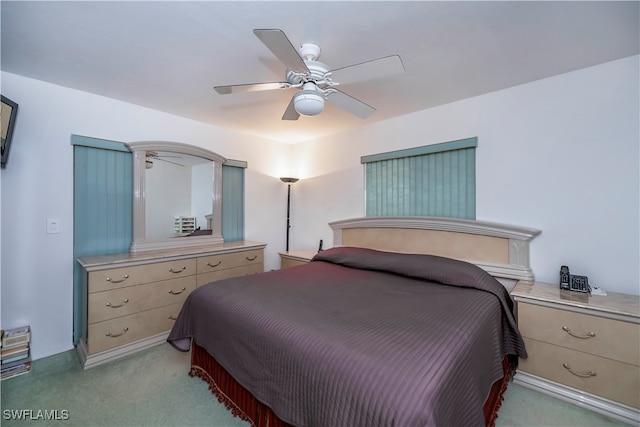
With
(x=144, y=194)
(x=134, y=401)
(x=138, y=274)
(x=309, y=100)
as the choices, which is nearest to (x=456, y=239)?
(x=309, y=100)

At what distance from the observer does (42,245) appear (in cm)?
226

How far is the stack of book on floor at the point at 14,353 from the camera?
6.49 ft

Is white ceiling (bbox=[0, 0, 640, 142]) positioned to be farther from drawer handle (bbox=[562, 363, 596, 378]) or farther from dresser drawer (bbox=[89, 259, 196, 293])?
drawer handle (bbox=[562, 363, 596, 378])

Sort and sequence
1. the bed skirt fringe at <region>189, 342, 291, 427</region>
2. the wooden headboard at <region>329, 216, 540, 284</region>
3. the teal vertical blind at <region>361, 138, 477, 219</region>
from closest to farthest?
the bed skirt fringe at <region>189, 342, 291, 427</region> < the wooden headboard at <region>329, 216, 540, 284</region> < the teal vertical blind at <region>361, 138, 477, 219</region>

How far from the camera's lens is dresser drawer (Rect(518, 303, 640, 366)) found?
1.58 m

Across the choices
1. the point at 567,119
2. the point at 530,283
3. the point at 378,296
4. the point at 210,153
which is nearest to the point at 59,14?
the point at 210,153

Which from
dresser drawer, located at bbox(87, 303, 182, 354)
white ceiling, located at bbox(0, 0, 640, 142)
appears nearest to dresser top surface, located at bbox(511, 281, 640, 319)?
white ceiling, located at bbox(0, 0, 640, 142)

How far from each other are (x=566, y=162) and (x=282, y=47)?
234 cm

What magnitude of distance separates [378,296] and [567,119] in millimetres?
2090

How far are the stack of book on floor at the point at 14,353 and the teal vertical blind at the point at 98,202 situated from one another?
335 mm

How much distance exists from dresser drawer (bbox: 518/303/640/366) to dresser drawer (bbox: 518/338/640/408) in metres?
0.04

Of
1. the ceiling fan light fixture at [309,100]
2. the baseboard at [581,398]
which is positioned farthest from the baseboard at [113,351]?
the baseboard at [581,398]

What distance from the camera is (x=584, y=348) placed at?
170 cm

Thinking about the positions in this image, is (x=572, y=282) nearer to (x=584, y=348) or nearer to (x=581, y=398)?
(x=584, y=348)
